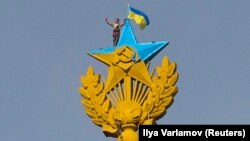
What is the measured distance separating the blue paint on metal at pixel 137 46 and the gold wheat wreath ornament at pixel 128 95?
0.78 ft

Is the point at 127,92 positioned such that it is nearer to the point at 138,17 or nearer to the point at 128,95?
the point at 128,95

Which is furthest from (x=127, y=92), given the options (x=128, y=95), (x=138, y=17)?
(x=138, y=17)

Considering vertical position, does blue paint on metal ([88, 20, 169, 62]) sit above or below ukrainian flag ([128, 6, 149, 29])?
below

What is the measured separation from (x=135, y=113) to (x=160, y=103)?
793mm

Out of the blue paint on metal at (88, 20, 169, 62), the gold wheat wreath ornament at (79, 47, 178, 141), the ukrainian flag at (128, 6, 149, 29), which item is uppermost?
the ukrainian flag at (128, 6, 149, 29)

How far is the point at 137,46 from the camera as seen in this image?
2680 cm

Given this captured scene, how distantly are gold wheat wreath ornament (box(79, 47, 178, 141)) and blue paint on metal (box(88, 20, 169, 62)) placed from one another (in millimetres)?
239

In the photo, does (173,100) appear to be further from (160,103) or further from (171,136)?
(171,136)

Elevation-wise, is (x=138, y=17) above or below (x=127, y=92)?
above

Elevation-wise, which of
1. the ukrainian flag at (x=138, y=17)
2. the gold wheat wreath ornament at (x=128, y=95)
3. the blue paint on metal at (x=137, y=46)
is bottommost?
the gold wheat wreath ornament at (x=128, y=95)

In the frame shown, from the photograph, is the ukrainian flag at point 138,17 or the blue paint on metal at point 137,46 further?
the ukrainian flag at point 138,17

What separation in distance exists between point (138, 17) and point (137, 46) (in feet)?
4.19

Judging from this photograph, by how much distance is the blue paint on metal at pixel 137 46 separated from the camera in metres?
26.5

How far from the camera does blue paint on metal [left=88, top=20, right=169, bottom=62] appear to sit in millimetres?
26484
